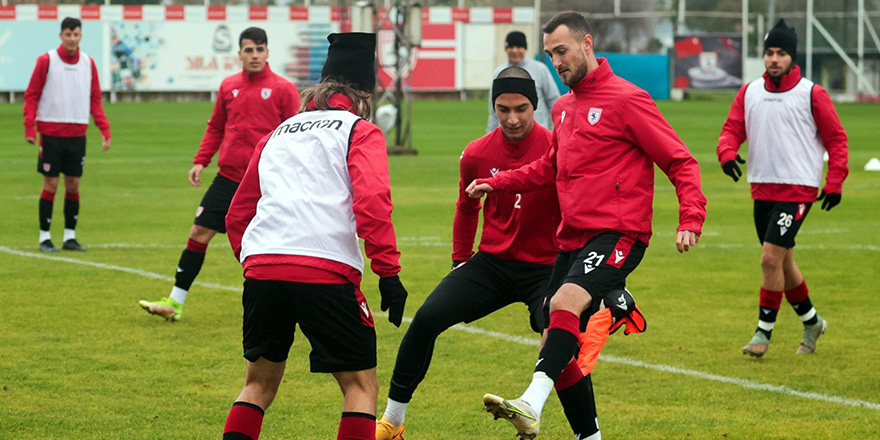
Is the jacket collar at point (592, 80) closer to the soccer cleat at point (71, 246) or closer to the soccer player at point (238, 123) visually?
the soccer player at point (238, 123)

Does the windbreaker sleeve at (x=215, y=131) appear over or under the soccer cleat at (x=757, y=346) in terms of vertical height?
over

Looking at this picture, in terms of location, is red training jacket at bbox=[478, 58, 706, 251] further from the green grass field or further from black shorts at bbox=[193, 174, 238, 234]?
black shorts at bbox=[193, 174, 238, 234]

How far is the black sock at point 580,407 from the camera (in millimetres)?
5953

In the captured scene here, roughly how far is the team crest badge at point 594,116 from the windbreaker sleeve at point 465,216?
89 cm

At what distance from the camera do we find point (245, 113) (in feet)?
33.8

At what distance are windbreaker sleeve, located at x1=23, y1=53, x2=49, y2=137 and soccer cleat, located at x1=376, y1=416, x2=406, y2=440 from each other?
28.3 ft

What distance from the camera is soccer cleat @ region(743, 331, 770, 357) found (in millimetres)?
8648

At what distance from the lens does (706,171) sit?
25.3 meters

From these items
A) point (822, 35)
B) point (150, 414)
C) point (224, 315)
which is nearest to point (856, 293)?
point (224, 315)

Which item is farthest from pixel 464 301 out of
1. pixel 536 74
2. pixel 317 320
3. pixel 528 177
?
pixel 536 74

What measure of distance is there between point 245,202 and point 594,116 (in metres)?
1.76

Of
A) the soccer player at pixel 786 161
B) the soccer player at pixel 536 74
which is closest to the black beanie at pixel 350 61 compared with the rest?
the soccer player at pixel 786 161

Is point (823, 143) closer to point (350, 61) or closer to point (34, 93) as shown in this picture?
point (350, 61)

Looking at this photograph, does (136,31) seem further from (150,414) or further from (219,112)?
(150,414)
